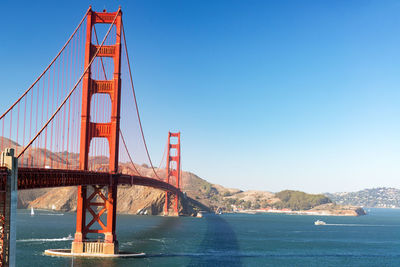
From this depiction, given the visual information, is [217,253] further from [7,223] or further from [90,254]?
[7,223]

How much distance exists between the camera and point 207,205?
182 metres

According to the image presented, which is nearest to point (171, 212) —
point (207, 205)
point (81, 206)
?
point (207, 205)

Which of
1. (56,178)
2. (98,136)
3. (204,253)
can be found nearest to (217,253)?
(204,253)

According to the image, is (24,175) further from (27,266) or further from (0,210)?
(27,266)

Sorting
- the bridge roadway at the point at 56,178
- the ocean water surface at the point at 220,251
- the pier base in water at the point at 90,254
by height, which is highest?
the bridge roadway at the point at 56,178

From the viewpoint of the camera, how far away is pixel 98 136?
48281mm

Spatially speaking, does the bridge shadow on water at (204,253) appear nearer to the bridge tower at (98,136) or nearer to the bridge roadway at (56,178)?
the bridge tower at (98,136)

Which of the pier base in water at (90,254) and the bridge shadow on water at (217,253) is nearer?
the pier base in water at (90,254)

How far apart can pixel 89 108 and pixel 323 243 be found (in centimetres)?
4610

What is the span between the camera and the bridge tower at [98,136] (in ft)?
154

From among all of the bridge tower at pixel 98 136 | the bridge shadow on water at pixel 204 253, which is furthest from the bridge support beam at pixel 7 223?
the bridge tower at pixel 98 136

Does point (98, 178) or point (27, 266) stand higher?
point (98, 178)

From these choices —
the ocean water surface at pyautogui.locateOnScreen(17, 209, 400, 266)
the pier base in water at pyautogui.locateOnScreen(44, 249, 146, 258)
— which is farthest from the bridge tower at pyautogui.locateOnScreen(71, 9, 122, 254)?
the ocean water surface at pyautogui.locateOnScreen(17, 209, 400, 266)

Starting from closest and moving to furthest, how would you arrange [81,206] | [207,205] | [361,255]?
[81,206]
[361,255]
[207,205]
